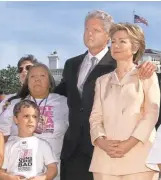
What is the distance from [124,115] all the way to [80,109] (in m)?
0.69

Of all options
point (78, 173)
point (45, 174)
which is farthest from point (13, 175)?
point (78, 173)

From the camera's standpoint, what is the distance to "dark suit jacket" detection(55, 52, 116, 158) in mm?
4586

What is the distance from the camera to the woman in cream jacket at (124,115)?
13.0 feet

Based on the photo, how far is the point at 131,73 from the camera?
422 cm

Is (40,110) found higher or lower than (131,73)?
lower

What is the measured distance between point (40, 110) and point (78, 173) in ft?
2.35

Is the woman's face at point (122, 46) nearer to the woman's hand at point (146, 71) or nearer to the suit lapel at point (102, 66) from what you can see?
the woman's hand at point (146, 71)

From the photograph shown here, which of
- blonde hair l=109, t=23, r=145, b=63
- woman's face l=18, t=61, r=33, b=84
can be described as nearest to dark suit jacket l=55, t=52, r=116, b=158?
blonde hair l=109, t=23, r=145, b=63

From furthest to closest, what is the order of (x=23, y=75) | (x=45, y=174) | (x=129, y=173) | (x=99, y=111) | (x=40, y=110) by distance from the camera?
(x=23, y=75) → (x=40, y=110) → (x=45, y=174) → (x=99, y=111) → (x=129, y=173)

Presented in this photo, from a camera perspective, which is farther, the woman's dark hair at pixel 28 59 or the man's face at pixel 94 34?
the woman's dark hair at pixel 28 59

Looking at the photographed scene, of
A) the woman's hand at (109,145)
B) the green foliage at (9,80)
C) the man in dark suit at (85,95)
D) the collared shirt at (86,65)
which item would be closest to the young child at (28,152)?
the man in dark suit at (85,95)

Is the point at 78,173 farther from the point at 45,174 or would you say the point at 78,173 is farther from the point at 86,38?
the point at 86,38

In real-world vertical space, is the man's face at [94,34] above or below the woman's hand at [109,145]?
above

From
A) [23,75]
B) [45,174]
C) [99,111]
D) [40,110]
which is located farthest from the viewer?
[23,75]
